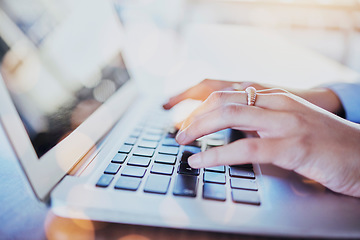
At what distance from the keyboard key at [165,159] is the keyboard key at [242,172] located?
0.10 m

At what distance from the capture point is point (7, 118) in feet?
1.07

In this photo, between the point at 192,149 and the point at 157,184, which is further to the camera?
the point at 192,149

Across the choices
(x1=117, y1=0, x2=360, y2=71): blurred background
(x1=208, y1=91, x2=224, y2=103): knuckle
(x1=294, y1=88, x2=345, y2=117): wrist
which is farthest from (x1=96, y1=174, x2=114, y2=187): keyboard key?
(x1=117, y1=0, x2=360, y2=71): blurred background

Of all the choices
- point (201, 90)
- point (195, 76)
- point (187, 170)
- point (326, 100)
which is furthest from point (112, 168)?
point (195, 76)

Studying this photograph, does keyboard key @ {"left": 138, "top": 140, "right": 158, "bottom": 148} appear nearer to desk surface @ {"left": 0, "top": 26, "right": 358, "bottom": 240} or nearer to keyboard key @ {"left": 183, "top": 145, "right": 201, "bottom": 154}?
keyboard key @ {"left": 183, "top": 145, "right": 201, "bottom": 154}

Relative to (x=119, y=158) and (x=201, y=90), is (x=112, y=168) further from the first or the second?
(x=201, y=90)

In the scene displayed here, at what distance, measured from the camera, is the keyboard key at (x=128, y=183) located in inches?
14.0

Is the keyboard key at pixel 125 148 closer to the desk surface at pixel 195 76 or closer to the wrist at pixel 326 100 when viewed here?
the desk surface at pixel 195 76

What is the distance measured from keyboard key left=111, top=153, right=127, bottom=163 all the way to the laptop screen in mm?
95

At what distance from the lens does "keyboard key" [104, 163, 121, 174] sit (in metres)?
0.40

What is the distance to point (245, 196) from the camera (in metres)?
0.35

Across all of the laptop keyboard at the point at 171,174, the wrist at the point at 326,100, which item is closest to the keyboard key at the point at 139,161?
the laptop keyboard at the point at 171,174

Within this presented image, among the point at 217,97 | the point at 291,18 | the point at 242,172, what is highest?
the point at 291,18

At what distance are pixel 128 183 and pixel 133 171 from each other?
34 mm
